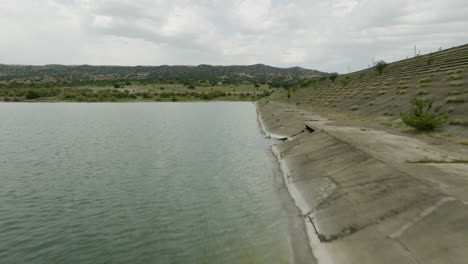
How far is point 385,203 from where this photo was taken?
11742mm

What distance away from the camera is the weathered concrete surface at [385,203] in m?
8.76

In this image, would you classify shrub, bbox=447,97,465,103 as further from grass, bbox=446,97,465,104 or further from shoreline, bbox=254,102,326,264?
shoreline, bbox=254,102,326,264

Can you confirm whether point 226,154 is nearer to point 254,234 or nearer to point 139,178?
point 139,178

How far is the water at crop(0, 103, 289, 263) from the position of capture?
10.9 m

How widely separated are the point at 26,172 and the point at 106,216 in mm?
12057

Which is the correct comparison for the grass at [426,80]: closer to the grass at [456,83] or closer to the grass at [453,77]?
the grass at [453,77]

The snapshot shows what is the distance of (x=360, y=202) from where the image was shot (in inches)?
500

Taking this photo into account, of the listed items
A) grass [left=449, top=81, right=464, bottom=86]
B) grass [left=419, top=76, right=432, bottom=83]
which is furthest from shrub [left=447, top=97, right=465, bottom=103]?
grass [left=419, top=76, right=432, bottom=83]

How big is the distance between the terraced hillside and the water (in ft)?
69.8

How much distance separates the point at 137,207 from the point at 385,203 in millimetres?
12534

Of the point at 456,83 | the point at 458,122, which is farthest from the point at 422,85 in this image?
the point at 458,122

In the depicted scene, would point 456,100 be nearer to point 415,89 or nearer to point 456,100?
point 456,100

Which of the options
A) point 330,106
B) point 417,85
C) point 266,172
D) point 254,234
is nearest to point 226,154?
point 266,172

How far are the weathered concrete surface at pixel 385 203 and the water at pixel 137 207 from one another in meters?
Answer: 2.09
